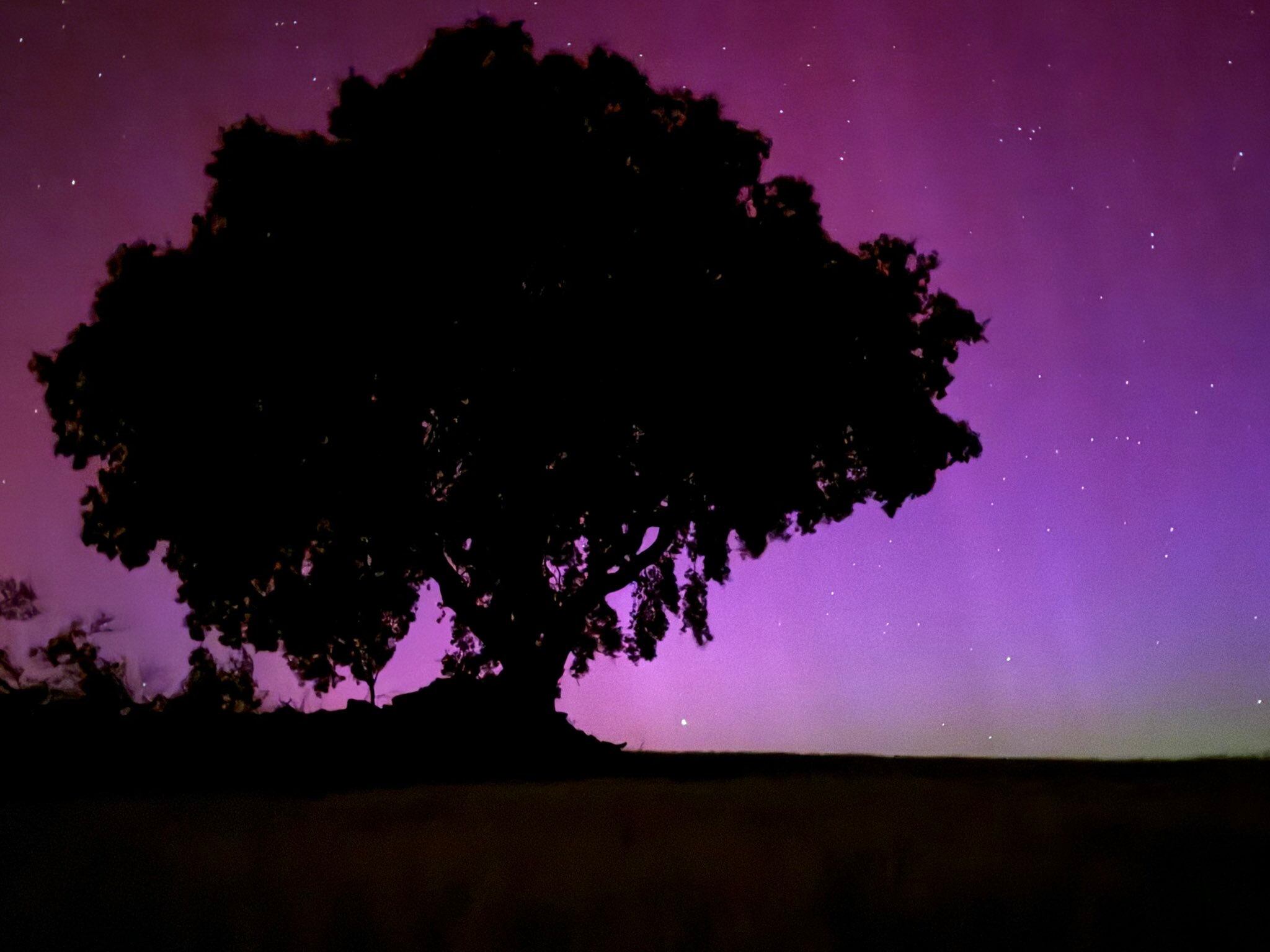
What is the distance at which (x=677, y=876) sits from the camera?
452 cm

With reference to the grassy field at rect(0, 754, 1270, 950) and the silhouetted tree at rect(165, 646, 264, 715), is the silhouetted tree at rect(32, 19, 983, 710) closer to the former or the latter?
the silhouetted tree at rect(165, 646, 264, 715)

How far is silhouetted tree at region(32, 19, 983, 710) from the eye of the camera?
15.4 metres

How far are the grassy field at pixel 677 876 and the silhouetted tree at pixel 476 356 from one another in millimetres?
9515

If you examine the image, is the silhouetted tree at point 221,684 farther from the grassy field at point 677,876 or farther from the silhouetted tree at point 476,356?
the grassy field at point 677,876

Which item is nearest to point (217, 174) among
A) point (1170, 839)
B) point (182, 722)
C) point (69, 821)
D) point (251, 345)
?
point (251, 345)

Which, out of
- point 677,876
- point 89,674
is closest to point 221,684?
point 89,674

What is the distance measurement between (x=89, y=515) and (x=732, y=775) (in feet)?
43.2

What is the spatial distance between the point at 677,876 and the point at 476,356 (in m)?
12.6

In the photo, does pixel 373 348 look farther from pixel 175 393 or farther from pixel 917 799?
pixel 917 799

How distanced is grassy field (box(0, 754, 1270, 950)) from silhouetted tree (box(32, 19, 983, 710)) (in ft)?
31.2

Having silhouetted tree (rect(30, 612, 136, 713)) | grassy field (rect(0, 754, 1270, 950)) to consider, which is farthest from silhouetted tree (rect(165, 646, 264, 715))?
grassy field (rect(0, 754, 1270, 950))

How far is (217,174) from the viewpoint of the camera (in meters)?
16.8

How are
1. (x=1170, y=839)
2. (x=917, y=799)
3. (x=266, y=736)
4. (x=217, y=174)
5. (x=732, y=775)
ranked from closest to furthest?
(x=1170, y=839)
(x=917, y=799)
(x=732, y=775)
(x=266, y=736)
(x=217, y=174)

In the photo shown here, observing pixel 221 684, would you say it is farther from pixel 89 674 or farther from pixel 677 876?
pixel 677 876
